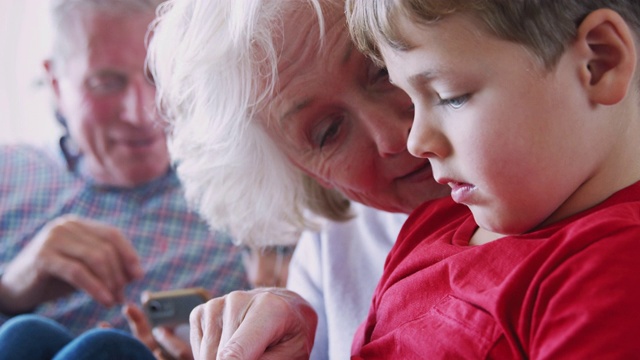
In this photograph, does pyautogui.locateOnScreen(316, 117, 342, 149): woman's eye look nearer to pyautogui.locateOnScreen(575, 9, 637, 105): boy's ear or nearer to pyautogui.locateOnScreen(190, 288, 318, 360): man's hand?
pyautogui.locateOnScreen(190, 288, 318, 360): man's hand

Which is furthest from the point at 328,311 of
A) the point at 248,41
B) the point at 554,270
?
the point at 554,270

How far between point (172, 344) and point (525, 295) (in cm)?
106

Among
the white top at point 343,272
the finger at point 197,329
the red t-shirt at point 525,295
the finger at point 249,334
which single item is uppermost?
the red t-shirt at point 525,295

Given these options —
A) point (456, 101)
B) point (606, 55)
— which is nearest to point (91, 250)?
point (456, 101)

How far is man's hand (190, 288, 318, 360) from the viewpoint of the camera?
3.01 ft

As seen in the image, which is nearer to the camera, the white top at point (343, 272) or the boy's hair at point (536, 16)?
the boy's hair at point (536, 16)

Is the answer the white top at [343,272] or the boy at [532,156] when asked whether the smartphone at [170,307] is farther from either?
the boy at [532,156]

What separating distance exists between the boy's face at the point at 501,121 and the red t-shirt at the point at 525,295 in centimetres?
4

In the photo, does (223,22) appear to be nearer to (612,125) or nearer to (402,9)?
(402,9)

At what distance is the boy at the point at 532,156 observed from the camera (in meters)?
0.62

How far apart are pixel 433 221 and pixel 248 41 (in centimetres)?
37

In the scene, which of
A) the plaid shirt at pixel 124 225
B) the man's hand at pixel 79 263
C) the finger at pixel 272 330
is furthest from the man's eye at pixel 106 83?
the finger at pixel 272 330

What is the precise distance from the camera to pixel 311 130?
46.4 inches

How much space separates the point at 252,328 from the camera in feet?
3.05
